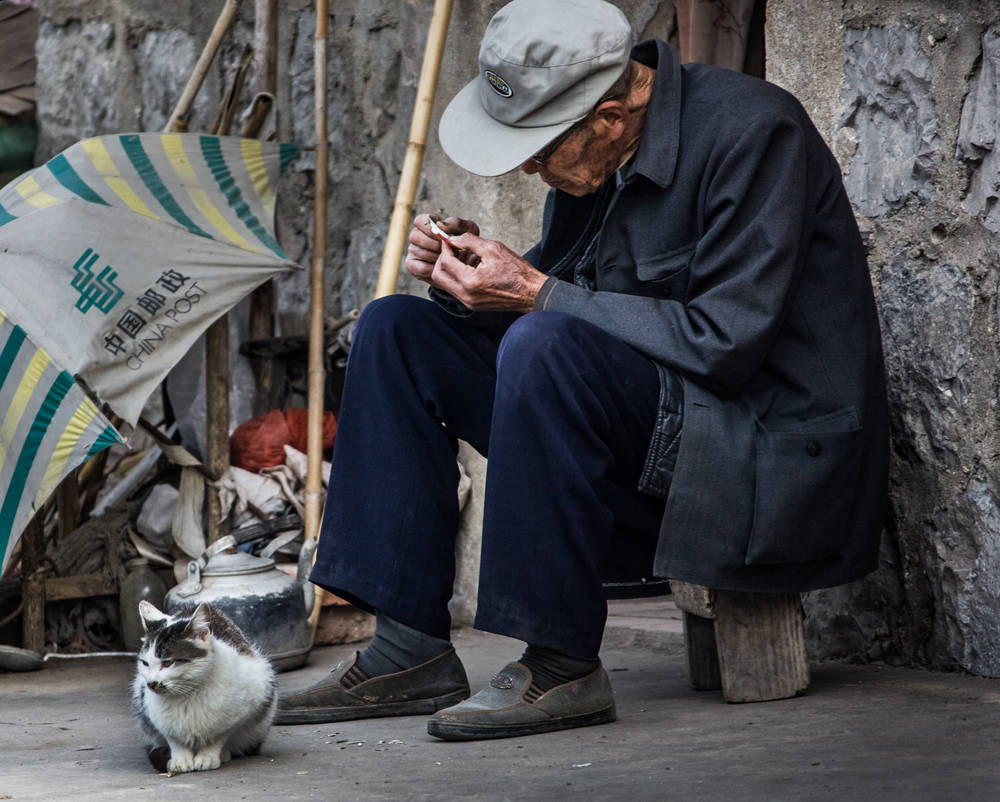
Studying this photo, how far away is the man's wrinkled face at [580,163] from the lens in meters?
2.04

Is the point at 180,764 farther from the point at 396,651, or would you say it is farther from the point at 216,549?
the point at 216,549

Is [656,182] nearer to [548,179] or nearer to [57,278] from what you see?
[548,179]

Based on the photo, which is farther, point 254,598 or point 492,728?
point 254,598

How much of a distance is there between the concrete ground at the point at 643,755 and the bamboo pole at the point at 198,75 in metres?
1.78

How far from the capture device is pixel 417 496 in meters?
2.11

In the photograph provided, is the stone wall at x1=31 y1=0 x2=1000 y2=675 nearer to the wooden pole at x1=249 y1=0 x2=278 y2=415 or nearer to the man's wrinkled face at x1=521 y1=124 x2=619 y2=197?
the man's wrinkled face at x1=521 y1=124 x2=619 y2=197

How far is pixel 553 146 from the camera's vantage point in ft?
6.72

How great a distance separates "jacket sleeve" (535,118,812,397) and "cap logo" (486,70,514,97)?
32cm

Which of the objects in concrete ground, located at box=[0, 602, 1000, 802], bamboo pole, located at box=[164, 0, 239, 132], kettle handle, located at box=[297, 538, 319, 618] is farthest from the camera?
bamboo pole, located at box=[164, 0, 239, 132]

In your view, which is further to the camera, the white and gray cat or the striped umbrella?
the striped umbrella

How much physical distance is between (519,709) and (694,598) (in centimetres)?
37

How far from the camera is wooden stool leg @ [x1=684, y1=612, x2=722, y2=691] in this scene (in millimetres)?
2234

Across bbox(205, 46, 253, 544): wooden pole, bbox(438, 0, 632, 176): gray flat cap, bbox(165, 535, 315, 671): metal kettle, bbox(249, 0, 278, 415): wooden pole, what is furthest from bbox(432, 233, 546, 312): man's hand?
bbox(249, 0, 278, 415): wooden pole

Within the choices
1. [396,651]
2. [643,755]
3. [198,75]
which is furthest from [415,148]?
[643,755]
